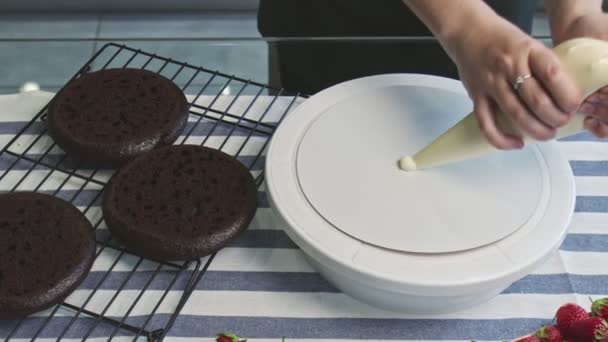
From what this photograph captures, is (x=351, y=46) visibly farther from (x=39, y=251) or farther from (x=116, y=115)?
(x=39, y=251)

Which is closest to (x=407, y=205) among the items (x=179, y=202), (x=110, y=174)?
(x=179, y=202)

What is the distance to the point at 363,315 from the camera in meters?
0.80

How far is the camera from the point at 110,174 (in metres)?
0.94

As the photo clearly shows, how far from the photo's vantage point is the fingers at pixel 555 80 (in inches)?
26.6

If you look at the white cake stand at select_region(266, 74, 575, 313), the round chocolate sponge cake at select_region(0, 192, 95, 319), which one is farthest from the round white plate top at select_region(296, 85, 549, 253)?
the round chocolate sponge cake at select_region(0, 192, 95, 319)

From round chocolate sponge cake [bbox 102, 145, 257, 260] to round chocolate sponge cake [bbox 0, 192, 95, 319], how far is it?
41 mm

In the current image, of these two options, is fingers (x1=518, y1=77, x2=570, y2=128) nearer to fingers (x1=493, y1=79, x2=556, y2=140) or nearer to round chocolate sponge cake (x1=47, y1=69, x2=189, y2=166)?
Result: fingers (x1=493, y1=79, x2=556, y2=140)

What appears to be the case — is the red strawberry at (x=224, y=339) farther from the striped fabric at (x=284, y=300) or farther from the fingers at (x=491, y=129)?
the fingers at (x=491, y=129)

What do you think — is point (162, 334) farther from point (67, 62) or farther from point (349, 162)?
point (67, 62)

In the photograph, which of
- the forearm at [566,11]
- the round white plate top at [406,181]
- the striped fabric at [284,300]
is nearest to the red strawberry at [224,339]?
the striped fabric at [284,300]

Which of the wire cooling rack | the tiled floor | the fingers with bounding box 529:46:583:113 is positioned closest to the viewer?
the fingers with bounding box 529:46:583:113

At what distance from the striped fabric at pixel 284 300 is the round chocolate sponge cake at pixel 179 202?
0.04 m

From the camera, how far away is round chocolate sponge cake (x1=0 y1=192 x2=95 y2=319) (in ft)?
2.48

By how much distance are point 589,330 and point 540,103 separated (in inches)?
8.3
